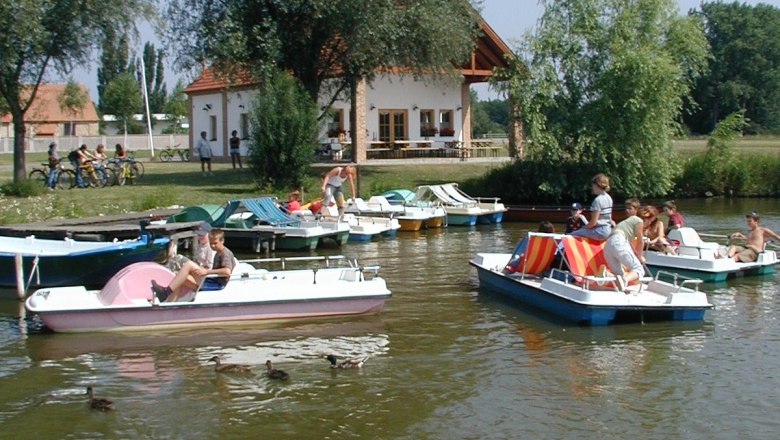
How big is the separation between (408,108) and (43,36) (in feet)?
68.1

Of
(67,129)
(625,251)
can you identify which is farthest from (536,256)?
(67,129)

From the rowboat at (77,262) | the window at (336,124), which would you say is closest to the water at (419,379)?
the rowboat at (77,262)

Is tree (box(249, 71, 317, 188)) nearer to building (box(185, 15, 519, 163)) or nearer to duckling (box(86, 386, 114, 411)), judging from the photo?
building (box(185, 15, 519, 163))

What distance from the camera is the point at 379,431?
1008cm

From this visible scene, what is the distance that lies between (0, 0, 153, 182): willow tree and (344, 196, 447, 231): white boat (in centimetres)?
927

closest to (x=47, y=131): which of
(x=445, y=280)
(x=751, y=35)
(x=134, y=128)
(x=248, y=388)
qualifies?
(x=134, y=128)

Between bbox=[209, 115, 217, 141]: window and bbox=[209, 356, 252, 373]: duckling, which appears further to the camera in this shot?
bbox=[209, 115, 217, 141]: window

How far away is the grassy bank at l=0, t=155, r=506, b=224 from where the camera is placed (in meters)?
25.8

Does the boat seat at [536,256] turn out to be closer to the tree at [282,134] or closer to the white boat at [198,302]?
the white boat at [198,302]

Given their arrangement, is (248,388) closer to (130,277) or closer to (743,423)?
(130,277)

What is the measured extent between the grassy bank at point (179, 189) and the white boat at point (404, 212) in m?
3.71

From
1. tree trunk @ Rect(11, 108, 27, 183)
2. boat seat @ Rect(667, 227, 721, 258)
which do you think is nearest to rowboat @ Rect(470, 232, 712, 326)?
boat seat @ Rect(667, 227, 721, 258)

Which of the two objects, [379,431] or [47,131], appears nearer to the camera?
[379,431]

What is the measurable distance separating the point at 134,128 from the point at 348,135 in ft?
169
